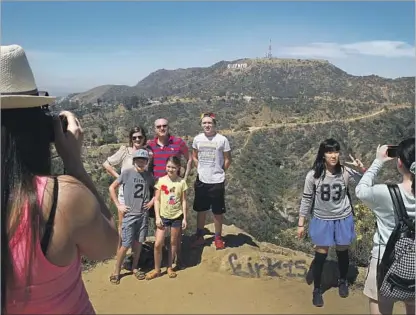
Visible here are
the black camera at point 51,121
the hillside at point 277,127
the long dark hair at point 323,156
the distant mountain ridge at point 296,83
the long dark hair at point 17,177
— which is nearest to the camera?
the long dark hair at point 17,177

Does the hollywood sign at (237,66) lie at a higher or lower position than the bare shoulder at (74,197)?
higher

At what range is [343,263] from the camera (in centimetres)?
404

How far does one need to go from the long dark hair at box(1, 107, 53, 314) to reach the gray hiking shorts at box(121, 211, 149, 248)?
308cm

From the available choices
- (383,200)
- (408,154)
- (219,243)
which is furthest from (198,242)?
(408,154)

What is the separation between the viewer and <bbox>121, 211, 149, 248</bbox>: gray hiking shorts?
425cm

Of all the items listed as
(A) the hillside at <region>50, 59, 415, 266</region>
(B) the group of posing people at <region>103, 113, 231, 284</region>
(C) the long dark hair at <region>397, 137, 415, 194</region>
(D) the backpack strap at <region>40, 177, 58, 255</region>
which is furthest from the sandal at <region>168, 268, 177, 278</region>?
(D) the backpack strap at <region>40, 177, 58, 255</region>

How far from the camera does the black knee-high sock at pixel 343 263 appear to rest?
13.1ft

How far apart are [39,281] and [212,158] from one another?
141 inches

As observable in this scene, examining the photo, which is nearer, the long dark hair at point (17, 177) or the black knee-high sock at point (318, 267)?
the long dark hair at point (17, 177)

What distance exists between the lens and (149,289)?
13.5 feet

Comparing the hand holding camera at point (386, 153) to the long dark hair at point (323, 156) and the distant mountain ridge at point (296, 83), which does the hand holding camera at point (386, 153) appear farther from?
the distant mountain ridge at point (296, 83)

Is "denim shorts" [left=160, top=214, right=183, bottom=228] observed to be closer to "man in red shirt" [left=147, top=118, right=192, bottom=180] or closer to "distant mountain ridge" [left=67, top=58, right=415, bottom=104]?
"man in red shirt" [left=147, top=118, right=192, bottom=180]

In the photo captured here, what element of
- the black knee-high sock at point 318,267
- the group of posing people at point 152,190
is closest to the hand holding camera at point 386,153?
the black knee-high sock at point 318,267

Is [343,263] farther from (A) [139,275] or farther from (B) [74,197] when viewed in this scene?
(B) [74,197]
